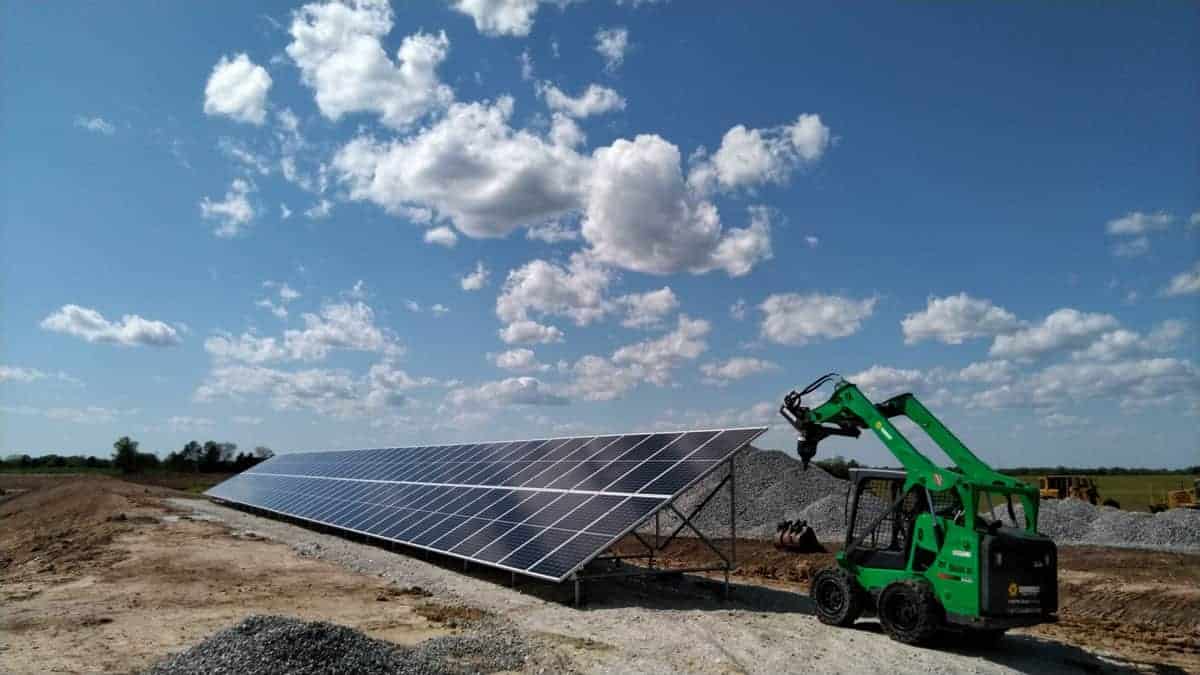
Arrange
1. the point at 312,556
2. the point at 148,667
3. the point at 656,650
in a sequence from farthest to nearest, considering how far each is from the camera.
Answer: the point at 312,556 < the point at 656,650 < the point at 148,667

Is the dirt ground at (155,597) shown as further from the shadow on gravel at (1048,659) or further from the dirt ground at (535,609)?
the shadow on gravel at (1048,659)

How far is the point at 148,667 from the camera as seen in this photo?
445 inches

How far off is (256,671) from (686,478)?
31.5 ft

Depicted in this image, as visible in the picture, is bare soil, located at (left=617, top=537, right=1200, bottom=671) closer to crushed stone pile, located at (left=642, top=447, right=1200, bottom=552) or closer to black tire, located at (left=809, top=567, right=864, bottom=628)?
crushed stone pile, located at (left=642, top=447, right=1200, bottom=552)

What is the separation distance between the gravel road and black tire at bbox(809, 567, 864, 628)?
26cm

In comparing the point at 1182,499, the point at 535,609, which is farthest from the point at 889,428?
the point at 1182,499

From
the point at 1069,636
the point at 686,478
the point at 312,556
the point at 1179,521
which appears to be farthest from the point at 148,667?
the point at 1179,521

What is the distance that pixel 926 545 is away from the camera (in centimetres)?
1316

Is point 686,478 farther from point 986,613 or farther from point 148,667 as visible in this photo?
point 148,667

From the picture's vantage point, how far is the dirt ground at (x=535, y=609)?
1262cm

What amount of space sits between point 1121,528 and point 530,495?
24606mm

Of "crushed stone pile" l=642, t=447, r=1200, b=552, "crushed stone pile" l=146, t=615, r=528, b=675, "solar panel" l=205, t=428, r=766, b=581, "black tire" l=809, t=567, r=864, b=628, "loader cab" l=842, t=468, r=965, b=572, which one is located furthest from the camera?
"crushed stone pile" l=642, t=447, r=1200, b=552

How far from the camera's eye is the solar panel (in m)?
17.1

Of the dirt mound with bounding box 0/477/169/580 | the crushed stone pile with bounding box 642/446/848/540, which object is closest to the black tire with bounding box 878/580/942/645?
the crushed stone pile with bounding box 642/446/848/540
